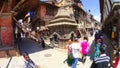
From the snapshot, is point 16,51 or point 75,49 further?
point 16,51

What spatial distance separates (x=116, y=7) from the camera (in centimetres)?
1241

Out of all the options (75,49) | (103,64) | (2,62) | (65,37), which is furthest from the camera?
(65,37)

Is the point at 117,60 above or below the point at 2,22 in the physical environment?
below

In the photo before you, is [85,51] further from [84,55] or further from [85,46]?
[84,55]

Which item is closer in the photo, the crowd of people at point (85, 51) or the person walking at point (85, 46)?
the crowd of people at point (85, 51)

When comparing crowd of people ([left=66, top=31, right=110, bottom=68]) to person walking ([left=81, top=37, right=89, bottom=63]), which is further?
person walking ([left=81, top=37, right=89, bottom=63])

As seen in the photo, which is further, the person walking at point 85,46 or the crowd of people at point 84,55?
the person walking at point 85,46

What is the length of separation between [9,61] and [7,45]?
302 cm

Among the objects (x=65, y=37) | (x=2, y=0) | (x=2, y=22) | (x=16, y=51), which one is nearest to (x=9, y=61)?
(x=16, y=51)

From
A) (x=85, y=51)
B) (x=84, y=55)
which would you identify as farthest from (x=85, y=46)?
(x=84, y=55)

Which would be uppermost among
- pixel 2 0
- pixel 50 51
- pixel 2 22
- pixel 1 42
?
pixel 2 0

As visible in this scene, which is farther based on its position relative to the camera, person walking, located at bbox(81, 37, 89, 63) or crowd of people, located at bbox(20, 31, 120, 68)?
person walking, located at bbox(81, 37, 89, 63)

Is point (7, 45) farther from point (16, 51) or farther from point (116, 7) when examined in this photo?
point (116, 7)

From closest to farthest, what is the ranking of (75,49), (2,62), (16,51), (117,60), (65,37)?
1. (117,60)
2. (75,49)
3. (2,62)
4. (16,51)
5. (65,37)
